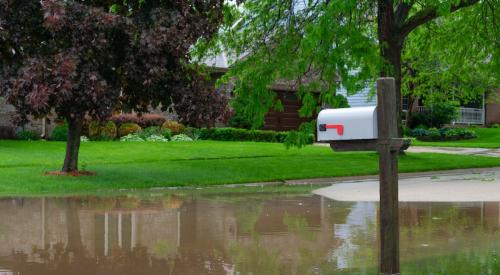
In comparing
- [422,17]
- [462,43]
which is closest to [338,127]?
[422,17]

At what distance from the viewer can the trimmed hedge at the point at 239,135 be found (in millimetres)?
32781

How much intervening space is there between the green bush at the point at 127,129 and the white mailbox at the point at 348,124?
83.1ft

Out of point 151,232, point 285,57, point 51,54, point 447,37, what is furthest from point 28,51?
point 447,37

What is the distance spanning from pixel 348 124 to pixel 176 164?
1520cm

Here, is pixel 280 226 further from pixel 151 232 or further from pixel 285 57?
pixel 285 57

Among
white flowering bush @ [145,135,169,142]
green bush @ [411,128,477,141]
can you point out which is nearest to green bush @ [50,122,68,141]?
white flowering bush @ [145,135,169,142]

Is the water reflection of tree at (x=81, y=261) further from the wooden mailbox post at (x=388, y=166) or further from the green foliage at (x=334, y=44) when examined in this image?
the green foliage at (x=334, y=44)

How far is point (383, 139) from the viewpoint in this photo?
5.95 metres

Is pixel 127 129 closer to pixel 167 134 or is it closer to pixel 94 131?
pixel 167 134

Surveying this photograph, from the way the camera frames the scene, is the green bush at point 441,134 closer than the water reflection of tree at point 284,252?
No

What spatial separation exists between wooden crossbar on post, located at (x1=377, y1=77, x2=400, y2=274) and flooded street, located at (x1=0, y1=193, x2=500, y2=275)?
0.77 metres

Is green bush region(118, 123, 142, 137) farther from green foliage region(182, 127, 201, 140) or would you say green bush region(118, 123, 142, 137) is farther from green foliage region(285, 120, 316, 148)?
green foliage region(285, 120, 316, 148)

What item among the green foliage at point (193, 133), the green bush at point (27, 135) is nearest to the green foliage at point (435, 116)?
the green foliage at point (193, 133)

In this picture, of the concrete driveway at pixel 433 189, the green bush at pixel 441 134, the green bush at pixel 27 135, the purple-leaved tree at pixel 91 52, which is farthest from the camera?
the green bush at pixel 441 134
